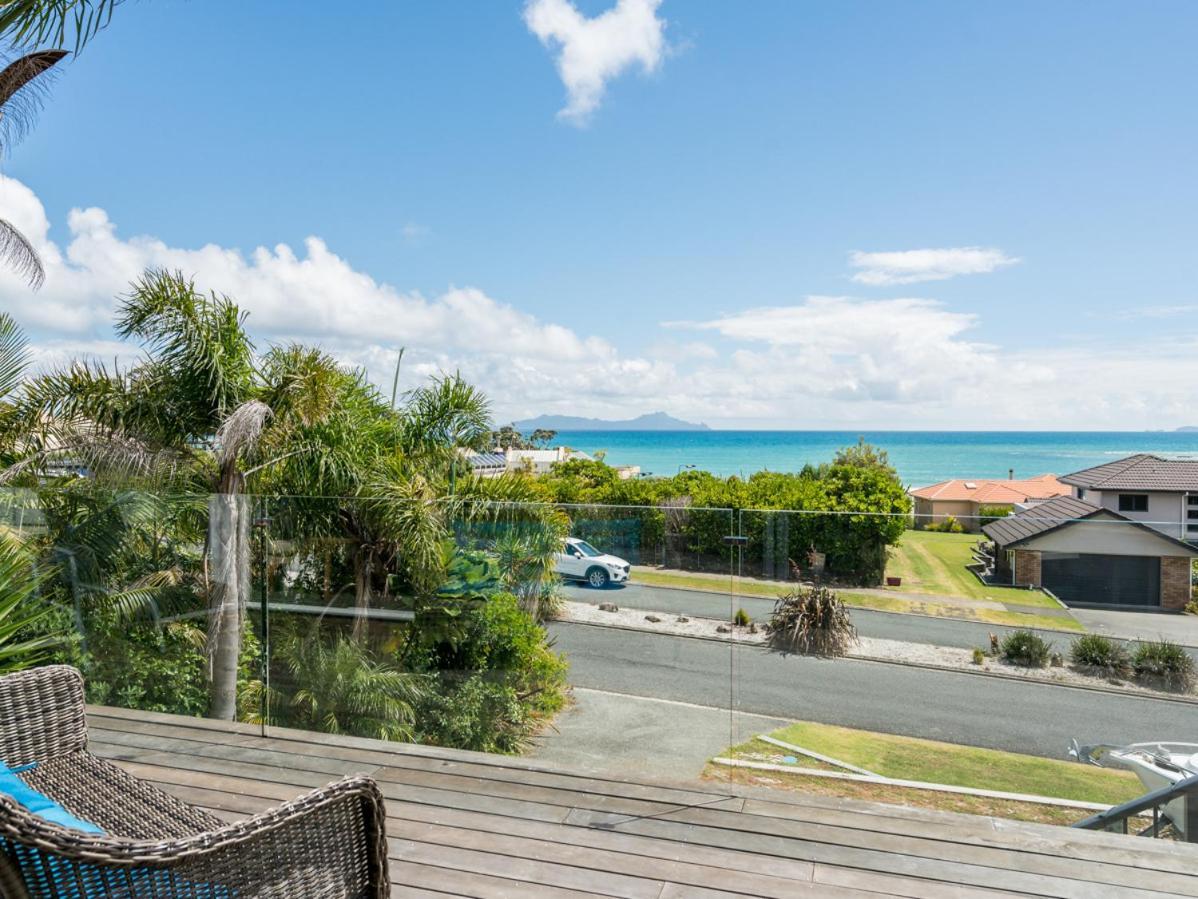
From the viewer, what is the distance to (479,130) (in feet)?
80.0

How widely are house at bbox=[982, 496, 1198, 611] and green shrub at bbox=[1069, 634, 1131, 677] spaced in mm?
136

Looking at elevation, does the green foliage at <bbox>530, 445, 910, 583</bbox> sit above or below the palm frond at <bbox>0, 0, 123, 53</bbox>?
below

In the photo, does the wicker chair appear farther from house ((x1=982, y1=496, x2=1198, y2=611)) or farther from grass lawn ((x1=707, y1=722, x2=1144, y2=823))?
house ((x1=982, y1=496, x2=1198, y2=611))

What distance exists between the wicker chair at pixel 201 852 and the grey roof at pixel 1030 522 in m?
2.50

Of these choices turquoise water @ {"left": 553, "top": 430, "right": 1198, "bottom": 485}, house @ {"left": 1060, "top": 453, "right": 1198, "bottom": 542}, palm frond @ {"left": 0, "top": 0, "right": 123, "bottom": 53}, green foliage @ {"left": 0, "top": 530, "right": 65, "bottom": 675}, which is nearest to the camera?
house @ {"left": 1060, "top": 453, "right": 1198, "bottom": 542}

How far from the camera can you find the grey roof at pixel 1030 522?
309 centimetres

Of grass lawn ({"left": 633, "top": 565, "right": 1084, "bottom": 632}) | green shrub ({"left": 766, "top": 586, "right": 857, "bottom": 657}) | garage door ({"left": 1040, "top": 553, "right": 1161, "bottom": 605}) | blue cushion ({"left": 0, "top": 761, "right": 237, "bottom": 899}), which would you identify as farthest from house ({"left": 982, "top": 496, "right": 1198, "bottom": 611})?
blue cushion ({"left": 0, "top": 761, "right": 237, "bottom": 899})

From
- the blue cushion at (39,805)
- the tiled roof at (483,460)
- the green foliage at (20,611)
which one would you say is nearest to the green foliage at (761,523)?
the tiled roof at (483,460)

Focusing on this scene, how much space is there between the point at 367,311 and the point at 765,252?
35.6 metres

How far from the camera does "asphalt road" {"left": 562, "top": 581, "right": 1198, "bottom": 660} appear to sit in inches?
120

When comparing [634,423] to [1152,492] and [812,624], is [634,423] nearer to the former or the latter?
[1152,492]

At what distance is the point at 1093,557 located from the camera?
2984 mm

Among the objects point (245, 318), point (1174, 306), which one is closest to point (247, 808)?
point (245, 318)

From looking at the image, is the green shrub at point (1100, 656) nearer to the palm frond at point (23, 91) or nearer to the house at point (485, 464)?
the house at point (485, 464)
